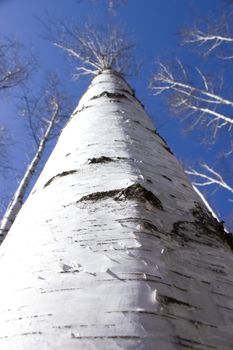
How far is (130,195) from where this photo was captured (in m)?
1.00

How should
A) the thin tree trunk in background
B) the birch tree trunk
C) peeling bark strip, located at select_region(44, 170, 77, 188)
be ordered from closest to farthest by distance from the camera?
the birch tree trunk → peeling bark strip, located at select_region(44, 170, 77, 188) → the thin tree trunk in background

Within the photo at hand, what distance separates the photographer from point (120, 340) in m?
0.58

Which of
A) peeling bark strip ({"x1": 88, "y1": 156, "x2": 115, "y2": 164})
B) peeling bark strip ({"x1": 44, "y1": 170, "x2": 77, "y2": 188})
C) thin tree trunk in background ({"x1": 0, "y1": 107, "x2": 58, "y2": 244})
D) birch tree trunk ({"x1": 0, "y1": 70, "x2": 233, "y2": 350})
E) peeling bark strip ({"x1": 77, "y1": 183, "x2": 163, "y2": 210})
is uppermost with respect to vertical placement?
thin tree trunk in background ({"x1": 0, "y1": 107, "x2": 58, "y2": 244})

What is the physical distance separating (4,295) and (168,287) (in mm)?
311

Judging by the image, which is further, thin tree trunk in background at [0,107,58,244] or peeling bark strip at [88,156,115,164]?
thin tree trunk in background at [0,107,58,244]

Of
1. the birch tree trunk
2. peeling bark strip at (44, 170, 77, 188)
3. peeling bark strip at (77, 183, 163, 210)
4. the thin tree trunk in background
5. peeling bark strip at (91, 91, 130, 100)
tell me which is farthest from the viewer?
the thin tree trunk in background

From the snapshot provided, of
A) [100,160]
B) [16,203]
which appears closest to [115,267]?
[100,160]

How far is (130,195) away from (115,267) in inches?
11.8

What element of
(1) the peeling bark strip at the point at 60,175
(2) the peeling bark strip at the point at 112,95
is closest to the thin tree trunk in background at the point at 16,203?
(2) the peeling bark strip at the point at 112,95

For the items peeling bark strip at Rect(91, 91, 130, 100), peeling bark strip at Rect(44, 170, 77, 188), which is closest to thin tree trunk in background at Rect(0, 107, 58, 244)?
peeling bark strip at Rect(91, 91, 130, 100)

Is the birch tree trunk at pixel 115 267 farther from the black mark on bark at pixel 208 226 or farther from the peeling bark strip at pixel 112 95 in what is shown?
the peeling bark strip at pixel 112 95

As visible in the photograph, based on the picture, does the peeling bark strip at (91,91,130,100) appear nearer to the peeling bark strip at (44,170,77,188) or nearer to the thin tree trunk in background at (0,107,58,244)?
the peeling bark strip at (44,170,77,188)

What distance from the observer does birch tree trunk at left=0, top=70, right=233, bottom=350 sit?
605 mm

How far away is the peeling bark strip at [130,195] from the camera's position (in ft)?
3.28
